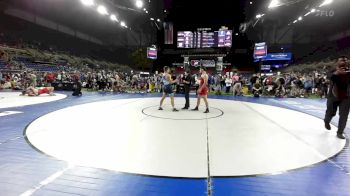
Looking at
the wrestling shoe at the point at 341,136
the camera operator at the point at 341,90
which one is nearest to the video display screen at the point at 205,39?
the camera operator at the point at 341,90

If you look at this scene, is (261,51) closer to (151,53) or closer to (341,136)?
(151,53)

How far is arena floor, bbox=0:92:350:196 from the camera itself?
9.67 ft

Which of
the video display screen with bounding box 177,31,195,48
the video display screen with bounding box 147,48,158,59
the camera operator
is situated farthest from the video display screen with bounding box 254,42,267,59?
the camera operator

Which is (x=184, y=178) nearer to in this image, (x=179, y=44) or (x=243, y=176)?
(x=243, y=176)

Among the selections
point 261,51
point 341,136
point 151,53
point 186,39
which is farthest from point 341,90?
point 151,53

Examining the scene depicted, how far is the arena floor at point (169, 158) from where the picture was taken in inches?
116

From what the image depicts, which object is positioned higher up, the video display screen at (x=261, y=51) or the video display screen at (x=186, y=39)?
the video display screen at (x=186, y=39)

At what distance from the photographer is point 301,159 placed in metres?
3.89

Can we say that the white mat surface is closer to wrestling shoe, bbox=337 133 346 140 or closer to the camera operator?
wrestling shoe, bbox=337 133 346 140

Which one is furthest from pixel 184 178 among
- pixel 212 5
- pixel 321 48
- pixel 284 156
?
pixel 321 48

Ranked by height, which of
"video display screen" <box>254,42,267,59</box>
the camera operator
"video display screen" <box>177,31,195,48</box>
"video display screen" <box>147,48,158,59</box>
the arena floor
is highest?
"video display screen" <box>177,31,195,48</box>

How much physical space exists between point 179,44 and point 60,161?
21.8 metres

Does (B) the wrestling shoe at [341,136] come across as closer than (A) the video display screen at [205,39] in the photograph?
Yes

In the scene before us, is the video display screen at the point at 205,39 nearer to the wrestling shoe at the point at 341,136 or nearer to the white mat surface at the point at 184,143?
the white mat surface at the point at 184,143
